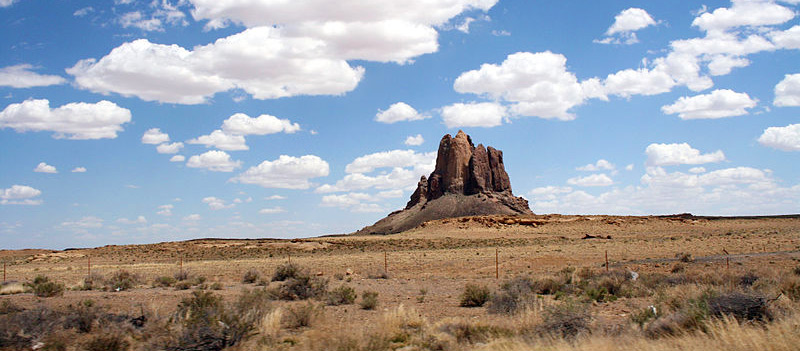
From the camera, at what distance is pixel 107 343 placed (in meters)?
10.0

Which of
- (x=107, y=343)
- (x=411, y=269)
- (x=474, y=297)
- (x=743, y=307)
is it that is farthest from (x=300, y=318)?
(x=411, y=269)

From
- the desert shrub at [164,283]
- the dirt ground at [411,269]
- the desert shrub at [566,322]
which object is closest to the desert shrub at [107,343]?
the dirt ground at [411,269]

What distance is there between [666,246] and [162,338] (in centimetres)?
4609

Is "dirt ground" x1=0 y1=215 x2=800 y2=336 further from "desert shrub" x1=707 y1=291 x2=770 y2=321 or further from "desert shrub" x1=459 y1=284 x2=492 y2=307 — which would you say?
"desert shrub" x1=707 y1=291 x2=770 y2=321

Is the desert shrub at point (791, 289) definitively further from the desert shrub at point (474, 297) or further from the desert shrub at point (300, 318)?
the desert shrub at point (300, 318)

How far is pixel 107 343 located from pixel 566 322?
8317mm

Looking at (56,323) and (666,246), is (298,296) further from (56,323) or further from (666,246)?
(666,246)

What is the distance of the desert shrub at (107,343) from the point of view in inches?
391

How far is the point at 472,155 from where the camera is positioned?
145 m

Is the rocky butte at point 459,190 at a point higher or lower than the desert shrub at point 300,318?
higher

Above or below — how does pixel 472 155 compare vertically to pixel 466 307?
above

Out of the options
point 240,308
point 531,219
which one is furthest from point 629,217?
point 240,308

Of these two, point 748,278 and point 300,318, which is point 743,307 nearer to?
point 300,318

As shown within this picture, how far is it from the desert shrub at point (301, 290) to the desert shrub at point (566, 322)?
9797 mm
